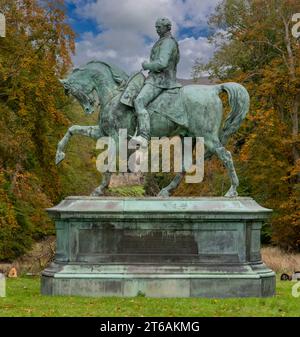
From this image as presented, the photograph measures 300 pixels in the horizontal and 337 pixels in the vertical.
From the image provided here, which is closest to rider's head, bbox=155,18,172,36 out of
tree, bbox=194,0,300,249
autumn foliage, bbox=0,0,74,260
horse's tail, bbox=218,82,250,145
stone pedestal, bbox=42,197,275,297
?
horse's tail, bbox=218,82,250,145

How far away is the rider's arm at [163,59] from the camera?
13.2m

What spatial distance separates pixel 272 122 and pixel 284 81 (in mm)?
1918

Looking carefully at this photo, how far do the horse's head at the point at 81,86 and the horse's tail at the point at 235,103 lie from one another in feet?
8.04

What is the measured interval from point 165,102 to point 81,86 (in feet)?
5.39

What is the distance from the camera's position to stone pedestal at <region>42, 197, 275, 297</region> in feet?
40.3

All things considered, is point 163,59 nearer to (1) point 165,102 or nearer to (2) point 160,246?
(1) point 165,102

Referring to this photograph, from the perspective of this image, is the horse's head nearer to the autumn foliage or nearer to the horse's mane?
the horse's mane

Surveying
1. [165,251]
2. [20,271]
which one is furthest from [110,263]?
[20,271]

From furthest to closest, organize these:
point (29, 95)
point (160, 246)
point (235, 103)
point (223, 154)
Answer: point (29, 95) → point (235, 103) → point (223, 154) → point (160, 246)

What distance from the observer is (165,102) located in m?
13.3

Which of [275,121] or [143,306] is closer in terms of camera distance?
[143,306]

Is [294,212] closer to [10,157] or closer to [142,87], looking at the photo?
[10,157]

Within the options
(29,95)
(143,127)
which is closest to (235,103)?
(143,127)

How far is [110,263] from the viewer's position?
12406 millimetres
